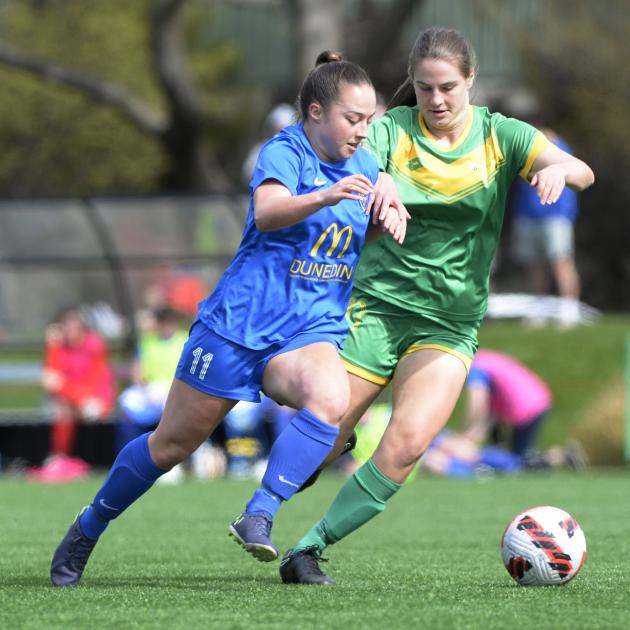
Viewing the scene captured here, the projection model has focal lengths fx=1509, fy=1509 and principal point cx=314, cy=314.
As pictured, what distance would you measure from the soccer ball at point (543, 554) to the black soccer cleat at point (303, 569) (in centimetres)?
67

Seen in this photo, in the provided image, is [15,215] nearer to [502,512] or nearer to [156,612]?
[502,512]

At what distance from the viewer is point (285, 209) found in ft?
16.4

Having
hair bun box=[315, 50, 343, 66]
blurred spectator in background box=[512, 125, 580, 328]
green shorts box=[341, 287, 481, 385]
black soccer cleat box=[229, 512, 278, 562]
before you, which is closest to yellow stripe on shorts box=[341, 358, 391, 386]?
green shorts box=[341, 287, 481, 385]

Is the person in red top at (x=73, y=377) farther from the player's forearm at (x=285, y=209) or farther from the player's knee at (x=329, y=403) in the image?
the player's forearm at (x=285, y=209)

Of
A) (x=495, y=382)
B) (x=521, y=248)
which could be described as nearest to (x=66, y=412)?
(x=495, y=382)

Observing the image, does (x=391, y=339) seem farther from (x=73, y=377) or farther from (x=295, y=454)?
(x=73, y=377)

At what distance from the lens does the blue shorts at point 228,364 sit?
5.19 m

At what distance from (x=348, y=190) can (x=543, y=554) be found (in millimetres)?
1590

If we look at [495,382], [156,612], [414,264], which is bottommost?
[495,382]

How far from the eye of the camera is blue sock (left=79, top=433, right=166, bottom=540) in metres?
5.41

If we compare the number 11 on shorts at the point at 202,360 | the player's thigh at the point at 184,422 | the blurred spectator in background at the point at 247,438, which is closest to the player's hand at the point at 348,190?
the number 11 on shorts at the point at 202,360

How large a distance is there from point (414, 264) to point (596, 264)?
20769 mm

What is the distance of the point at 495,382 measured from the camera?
1305cm

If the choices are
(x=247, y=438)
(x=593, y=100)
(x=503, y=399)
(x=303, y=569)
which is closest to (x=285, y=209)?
(x=303, y=569)
